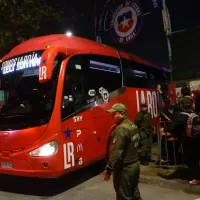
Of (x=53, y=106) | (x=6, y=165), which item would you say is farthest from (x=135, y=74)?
(x=6, y=165)

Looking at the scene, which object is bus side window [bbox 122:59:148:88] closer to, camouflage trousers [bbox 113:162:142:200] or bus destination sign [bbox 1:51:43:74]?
bus destination sign [bbox 1:51:43:74]

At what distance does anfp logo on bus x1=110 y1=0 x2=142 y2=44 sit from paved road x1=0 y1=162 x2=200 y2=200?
22.2 ft

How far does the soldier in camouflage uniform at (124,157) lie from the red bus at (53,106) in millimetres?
1998

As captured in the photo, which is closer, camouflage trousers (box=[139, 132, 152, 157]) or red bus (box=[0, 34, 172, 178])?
red bus (box=[0, 34, 172, 178])

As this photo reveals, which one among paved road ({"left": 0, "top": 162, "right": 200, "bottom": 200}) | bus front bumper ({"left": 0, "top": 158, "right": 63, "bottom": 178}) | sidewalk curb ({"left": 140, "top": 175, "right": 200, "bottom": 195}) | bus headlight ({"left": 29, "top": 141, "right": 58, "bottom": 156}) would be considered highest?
bus headlight ({"left": 29, "top": 141, "right": 58, "bottom": 156})

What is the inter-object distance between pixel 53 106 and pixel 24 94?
2.57 feet

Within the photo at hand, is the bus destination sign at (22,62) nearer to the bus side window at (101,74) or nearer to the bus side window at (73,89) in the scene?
the bus side window at (73,89)

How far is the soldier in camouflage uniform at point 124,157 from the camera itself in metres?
3.86

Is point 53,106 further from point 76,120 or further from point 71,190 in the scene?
point 71,190

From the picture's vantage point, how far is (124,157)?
13.0 feet

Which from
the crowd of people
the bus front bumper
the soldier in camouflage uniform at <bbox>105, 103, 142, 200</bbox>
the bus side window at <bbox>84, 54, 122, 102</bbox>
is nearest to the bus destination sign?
the bus side window at <bbox>84, 54, 122, 102</bbox>

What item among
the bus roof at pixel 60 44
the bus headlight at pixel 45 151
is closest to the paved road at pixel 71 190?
the bus headlight at pixel 45 151

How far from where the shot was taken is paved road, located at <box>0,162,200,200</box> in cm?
571

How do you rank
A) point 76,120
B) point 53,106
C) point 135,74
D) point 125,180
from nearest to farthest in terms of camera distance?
point 125,180, point 53,106, point 76,120, point 135,74
